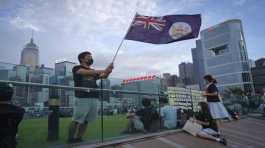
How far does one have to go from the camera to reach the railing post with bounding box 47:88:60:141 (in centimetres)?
459

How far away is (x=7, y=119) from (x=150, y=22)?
5125mm

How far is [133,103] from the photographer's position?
21.9ft

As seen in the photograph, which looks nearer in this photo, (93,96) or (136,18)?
(93,96)

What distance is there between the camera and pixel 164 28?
23.4 feet

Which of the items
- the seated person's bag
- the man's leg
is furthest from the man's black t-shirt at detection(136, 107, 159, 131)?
the man's leg

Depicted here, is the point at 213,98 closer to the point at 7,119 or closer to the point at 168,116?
the point at 168,116

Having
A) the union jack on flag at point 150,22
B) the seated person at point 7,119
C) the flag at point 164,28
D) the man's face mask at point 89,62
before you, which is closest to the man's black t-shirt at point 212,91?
the flag at point 164,28

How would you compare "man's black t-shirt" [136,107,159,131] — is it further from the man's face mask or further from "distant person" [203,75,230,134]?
the man's face mask

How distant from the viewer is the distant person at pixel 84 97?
15.2ft

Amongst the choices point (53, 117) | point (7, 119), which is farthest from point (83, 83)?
point (7, 119)

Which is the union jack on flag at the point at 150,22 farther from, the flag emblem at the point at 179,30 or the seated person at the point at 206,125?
the seated person at the point at 206,125

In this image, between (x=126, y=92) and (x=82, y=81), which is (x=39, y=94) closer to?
(x=82, y=81)

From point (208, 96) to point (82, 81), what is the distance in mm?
4094

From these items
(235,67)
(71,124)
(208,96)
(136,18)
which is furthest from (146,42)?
(235,67)
